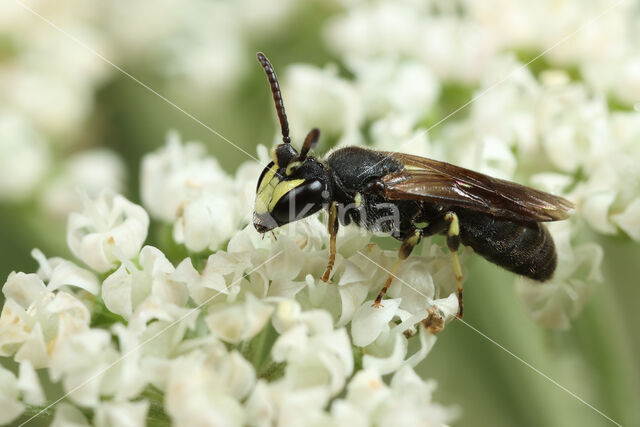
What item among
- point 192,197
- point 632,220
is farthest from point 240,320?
point 632,220

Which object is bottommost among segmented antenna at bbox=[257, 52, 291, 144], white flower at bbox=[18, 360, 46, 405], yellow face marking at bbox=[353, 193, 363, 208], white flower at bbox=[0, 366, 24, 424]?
white flower at bbox=[0, 366, 24, 424]

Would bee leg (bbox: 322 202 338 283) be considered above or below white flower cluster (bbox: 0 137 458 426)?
above

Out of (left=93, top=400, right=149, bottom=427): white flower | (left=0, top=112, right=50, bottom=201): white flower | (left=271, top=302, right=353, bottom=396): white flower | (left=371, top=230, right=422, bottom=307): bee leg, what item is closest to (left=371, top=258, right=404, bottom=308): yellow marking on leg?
(left=371, top=230, right=422, bottom=307): bee leg

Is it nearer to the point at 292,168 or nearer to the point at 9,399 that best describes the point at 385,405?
the point at 292,168

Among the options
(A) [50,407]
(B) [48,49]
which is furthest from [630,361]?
(B) [48,49]

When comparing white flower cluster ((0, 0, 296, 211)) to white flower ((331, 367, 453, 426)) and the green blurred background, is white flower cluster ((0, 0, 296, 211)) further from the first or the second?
white flower ((331, 367, 453, 426))

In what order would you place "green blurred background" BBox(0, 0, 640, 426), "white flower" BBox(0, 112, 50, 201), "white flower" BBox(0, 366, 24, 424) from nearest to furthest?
"white flower" BBox(0, 366, 24, 424) → "green blurred background" BBox(0, 0, 640, 426) → "white flower" BBox(0, 112, 50, 201)

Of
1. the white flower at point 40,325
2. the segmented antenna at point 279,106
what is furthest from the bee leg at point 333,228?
the white flower at point 40,325
